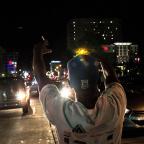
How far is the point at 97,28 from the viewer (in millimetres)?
101812

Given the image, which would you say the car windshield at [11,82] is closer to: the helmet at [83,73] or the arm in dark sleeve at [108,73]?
the arm in dark sleeve at [108,73]

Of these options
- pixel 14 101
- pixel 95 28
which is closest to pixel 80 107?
pixel 14 101

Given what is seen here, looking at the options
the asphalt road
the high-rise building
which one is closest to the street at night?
the asphalt road

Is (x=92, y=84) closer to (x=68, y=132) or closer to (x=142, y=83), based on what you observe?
(x=68, y=132)

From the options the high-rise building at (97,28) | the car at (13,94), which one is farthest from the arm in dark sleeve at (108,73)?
the high-rise building at (97,28)

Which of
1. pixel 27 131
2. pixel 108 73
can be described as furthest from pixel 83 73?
pixel 27 131

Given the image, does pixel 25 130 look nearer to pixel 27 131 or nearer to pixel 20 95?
pixel 27 131

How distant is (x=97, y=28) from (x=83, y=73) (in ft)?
327

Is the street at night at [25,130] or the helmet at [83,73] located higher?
the helmet at [83,73]

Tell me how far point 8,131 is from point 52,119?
13.7 m

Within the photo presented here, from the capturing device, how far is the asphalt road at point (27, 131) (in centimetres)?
1317

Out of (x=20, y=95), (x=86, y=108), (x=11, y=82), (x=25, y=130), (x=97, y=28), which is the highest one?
(x=97, y=28)

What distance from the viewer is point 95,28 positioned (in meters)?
102

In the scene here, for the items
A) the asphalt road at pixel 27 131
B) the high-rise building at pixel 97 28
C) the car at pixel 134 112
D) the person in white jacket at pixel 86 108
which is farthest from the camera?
the high-rise building at pixel 97 28
